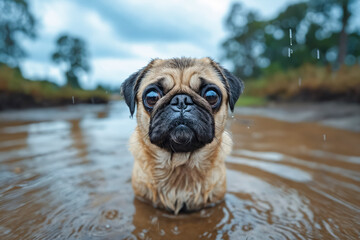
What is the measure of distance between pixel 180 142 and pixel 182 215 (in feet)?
3.24

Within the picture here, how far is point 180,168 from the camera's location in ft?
9.59

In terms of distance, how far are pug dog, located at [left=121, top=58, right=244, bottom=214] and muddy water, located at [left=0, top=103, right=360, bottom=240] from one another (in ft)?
0.76

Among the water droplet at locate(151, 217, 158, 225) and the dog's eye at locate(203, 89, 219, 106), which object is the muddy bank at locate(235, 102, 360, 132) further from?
the water droplet at locate(151, 217, 158, 225)

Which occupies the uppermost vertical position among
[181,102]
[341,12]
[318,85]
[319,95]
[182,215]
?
[341,12]

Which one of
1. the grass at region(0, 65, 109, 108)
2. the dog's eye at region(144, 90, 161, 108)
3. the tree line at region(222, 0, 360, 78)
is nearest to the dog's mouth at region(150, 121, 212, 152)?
the dog's eye at region(144, 90, 161, 108)

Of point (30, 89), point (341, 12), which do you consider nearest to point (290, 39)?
point (341, 12)

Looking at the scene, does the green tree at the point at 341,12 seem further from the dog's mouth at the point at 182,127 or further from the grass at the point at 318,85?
the dog's mouth at the point at 182,127

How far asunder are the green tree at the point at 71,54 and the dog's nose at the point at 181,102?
3521 cm

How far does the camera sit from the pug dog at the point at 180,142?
2553 millimetres

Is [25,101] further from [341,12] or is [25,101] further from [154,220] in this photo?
[341,12]

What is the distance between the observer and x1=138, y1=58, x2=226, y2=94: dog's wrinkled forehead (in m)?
2.87

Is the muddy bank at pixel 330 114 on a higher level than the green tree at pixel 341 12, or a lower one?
lower

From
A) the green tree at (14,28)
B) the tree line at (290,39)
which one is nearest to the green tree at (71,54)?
the green tree at (14,28)

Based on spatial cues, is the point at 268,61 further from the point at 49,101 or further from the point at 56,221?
the point at 56,221
